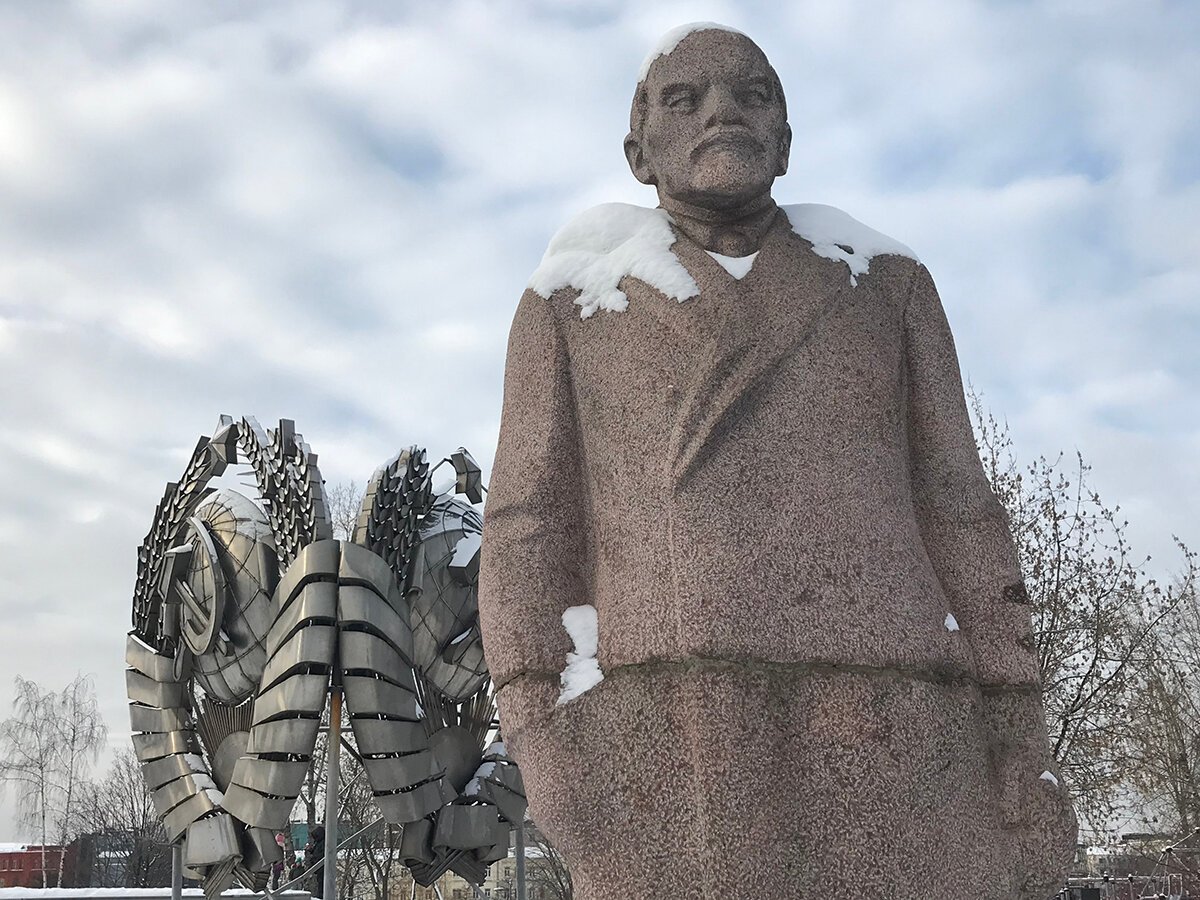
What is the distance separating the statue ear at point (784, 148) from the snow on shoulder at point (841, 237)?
15 centimetres

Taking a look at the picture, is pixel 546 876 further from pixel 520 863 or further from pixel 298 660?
pixel 298 660

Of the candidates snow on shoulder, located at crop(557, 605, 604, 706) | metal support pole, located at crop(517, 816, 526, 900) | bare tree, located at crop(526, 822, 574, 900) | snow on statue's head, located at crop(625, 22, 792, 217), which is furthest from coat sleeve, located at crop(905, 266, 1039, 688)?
bare tree, located at crop(526, 822, 574, 900)

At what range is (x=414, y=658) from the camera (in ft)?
42.6

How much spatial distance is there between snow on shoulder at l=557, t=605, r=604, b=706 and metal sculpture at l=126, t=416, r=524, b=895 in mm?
8617

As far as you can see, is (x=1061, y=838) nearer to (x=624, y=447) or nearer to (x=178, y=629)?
(x=624, y=447)

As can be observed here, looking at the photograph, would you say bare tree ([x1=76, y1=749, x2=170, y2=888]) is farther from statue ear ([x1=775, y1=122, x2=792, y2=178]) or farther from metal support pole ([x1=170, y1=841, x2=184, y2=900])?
statue ear ([x1=775, y1=122, x2=792, y2=178])

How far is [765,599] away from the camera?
10.7 feet

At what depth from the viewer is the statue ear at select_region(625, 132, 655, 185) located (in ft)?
13.4

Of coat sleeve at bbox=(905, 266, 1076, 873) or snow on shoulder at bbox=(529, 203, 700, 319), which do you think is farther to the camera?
snow on shoulder at bbox=(529, 203, 700, 319)

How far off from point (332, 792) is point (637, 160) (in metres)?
10.2

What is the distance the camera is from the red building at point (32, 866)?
124 feet

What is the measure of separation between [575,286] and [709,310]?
48 centimetres

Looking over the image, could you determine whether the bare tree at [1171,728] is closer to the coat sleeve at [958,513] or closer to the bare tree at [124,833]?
the coat sleeve at [958,513]

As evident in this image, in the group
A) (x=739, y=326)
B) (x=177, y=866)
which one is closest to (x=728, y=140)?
(x=739, y=326)
